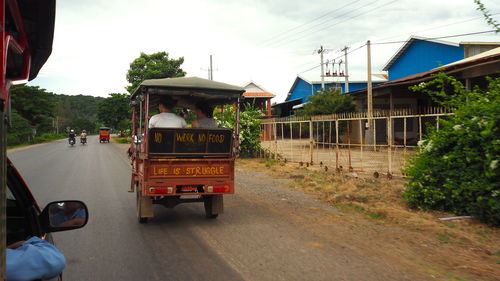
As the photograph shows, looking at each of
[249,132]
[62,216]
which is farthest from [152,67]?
[62,216]

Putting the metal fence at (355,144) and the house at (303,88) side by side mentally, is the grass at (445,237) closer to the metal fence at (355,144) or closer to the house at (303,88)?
the metal fence at (355,144)

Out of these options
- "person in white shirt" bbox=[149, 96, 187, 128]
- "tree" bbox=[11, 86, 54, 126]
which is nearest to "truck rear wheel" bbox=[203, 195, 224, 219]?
"person in white shirt" bbox=[149, 96, 187, 128]

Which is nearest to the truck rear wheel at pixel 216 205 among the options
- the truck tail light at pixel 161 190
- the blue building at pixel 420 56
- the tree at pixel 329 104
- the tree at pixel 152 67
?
the truck tail light at pixel 161 190

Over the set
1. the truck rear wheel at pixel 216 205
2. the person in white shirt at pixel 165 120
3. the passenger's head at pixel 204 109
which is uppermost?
the passenger's head at pixel 204 109

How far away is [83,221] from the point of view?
8.13 ft

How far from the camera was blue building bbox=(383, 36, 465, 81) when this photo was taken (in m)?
33.3

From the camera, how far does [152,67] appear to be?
3953cm

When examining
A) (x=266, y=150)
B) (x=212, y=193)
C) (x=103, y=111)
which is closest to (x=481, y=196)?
(x=212, y=193)

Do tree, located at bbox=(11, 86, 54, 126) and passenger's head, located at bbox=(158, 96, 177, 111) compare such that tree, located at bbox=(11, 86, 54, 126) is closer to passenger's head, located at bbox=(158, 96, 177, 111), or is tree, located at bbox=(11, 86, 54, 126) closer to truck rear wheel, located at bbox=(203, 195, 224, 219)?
passenger's head, located at bbox=(158, 96, 177, 111)

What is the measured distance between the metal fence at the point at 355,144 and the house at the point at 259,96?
60.2 feet

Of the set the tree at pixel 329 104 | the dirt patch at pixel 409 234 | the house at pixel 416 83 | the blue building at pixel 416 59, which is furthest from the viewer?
the tree at pixel 329 104

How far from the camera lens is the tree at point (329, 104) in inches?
1006

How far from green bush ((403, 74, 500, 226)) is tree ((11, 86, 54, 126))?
157ft

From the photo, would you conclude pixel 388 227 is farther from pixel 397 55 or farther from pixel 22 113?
pixel 22 113
